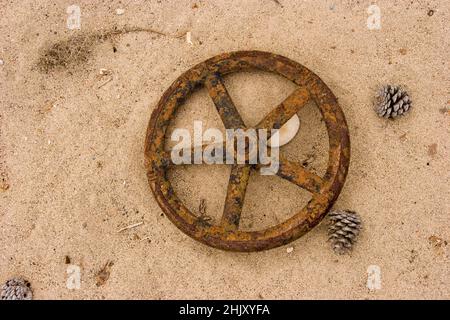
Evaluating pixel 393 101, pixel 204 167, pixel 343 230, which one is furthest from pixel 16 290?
pixel 393 101

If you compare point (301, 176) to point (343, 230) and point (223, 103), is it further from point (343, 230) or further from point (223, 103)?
point (223, 103)

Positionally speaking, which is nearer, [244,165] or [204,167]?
[244,165]

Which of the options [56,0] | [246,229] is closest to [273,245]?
[246,229]

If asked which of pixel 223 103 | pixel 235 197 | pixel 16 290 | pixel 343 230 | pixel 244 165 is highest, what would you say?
pixel 223 103

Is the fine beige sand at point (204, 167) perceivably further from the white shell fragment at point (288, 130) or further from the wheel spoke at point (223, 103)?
the wheel spoke at point (223, 103)

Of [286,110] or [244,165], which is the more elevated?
[286,110]

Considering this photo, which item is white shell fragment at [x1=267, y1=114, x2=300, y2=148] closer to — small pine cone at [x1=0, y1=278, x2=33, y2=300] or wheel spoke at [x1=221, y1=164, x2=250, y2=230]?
wheel spoke at [x1=221, y1=164, x2=250, y2=230]

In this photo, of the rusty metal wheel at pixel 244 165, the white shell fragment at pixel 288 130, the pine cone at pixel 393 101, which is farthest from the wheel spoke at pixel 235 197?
the pine cone at pixel 393 101

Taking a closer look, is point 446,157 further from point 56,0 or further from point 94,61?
point 56,0
